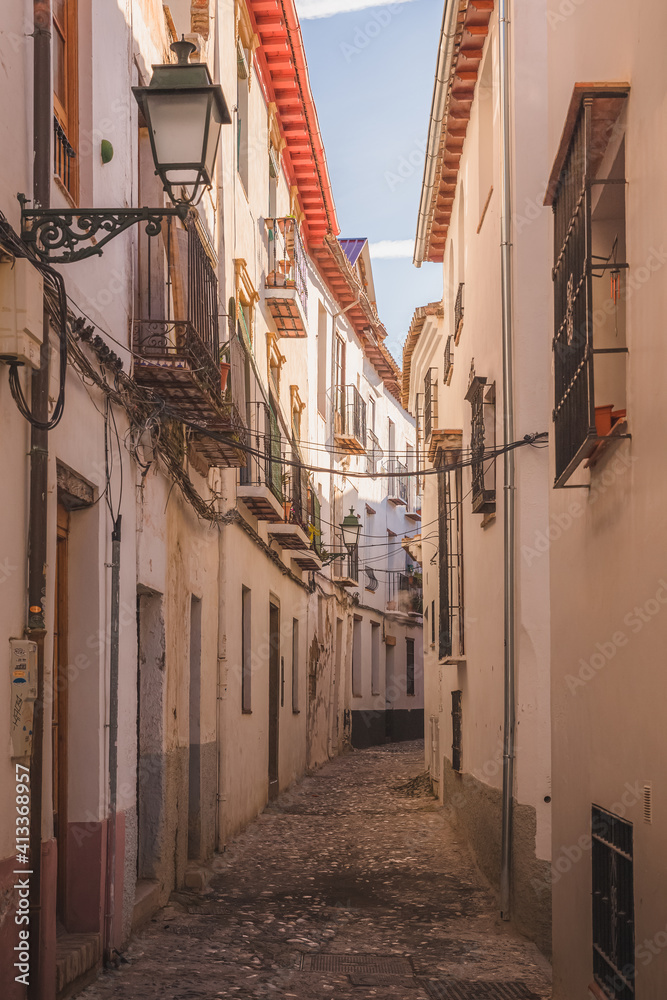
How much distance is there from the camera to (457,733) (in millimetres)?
14383

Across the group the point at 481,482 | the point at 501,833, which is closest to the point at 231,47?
the point at 481,482

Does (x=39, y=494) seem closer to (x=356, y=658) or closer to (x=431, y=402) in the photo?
(x=431, y=402)

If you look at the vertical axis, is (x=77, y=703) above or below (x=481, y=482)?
below

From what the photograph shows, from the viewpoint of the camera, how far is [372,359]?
32.2 metres

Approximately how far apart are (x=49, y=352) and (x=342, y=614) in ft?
74.7

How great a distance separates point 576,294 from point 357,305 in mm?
21985

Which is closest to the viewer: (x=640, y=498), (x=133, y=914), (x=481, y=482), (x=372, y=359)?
(x=640, y=498)

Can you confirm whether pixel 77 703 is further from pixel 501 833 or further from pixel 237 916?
pixel 501 833

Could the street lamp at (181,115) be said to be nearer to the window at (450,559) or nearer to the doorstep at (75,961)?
the doorstep at (75,961)

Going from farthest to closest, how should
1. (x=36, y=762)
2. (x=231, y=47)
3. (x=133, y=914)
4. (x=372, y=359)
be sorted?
(x=372, y=359) < (x=231, y=47) < (x=133, y=914) < (x=36, y=762)

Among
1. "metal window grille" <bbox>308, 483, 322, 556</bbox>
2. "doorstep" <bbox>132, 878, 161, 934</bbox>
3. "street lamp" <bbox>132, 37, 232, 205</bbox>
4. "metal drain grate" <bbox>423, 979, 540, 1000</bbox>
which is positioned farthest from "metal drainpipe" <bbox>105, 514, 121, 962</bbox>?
"metal window grille" <bbox>308, 483, 322, 556</bbox>

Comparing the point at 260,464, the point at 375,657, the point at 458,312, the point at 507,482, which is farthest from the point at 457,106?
the point at 375,657

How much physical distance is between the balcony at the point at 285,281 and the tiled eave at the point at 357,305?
4815 mm

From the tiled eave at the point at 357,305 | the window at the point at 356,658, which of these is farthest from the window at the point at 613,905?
the window at the point at 356,658
